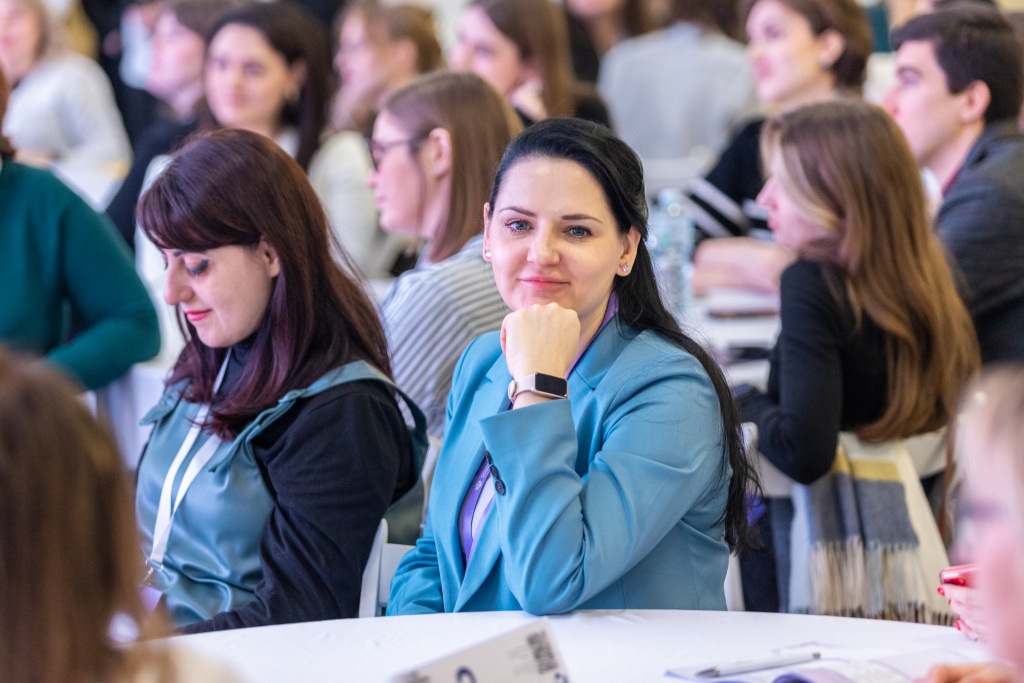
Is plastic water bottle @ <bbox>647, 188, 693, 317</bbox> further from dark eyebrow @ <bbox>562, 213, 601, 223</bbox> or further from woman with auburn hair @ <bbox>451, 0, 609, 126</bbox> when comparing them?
dark eyebrow @ <bbox>562, 213, 601, 223</bbox>

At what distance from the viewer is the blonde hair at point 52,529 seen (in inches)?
33.1

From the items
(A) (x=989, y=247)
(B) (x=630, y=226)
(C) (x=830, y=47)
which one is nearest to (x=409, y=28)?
(C) (x=830, y=47)

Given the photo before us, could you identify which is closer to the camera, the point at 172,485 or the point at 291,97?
the point at 172,485

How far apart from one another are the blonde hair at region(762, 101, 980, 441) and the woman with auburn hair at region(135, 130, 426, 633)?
3.05 feet

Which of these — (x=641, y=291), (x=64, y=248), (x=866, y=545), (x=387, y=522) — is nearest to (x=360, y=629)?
(x=387, y=522)

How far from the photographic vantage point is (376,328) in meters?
1.99

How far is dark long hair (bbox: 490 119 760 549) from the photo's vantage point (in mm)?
1575

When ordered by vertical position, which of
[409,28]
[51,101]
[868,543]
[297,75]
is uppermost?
[409,28]

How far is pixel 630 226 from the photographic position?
163 cm

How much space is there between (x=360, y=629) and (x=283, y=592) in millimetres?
336

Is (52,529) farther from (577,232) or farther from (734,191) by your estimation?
(734,191)

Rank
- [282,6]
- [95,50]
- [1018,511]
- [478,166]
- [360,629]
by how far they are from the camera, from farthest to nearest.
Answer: [95,50]
[282,6]
[478,166]
[360,629]
[1018,511]

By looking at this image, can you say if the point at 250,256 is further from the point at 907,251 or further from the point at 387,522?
the point at 907,251

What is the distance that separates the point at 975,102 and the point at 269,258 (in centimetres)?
194
